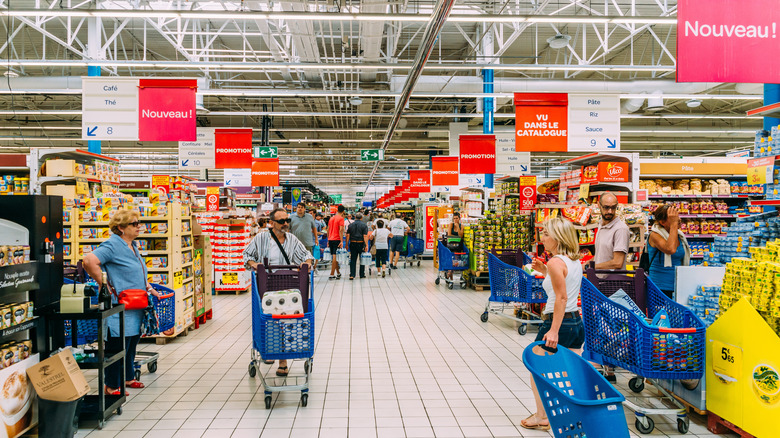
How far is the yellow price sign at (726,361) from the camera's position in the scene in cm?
339

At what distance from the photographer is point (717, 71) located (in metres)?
3.98

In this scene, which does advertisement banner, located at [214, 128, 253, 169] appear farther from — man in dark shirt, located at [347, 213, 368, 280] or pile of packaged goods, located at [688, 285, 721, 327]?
pile of packaged goods, located at [688, 285, 721, 327]

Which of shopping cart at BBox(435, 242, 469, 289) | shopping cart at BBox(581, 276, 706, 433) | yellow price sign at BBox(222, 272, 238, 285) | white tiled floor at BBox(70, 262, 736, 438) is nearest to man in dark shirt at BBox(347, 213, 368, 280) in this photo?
shopping cart at BBox(435, 242, 469, 289)

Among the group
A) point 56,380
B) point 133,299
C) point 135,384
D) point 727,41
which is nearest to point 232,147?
point 135,384

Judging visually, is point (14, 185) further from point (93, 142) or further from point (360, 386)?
point (360, 386)

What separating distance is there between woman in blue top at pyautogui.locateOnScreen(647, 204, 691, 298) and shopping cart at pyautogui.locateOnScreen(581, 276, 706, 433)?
874 millimetres

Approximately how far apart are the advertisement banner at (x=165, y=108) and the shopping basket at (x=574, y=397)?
7.58m

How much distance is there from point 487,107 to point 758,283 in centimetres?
1290

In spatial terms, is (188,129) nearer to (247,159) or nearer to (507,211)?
(247,159)

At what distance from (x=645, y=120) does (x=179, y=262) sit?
71.3 ft

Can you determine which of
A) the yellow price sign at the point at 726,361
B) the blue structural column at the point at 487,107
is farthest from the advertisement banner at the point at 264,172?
the yellow price sign at the point at 726,361

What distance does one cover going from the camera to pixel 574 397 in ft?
7.88

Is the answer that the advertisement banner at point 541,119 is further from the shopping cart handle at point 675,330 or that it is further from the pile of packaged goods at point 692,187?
the shopping cart handle at point 675,330

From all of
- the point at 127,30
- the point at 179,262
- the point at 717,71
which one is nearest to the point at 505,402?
the point at 717,71
